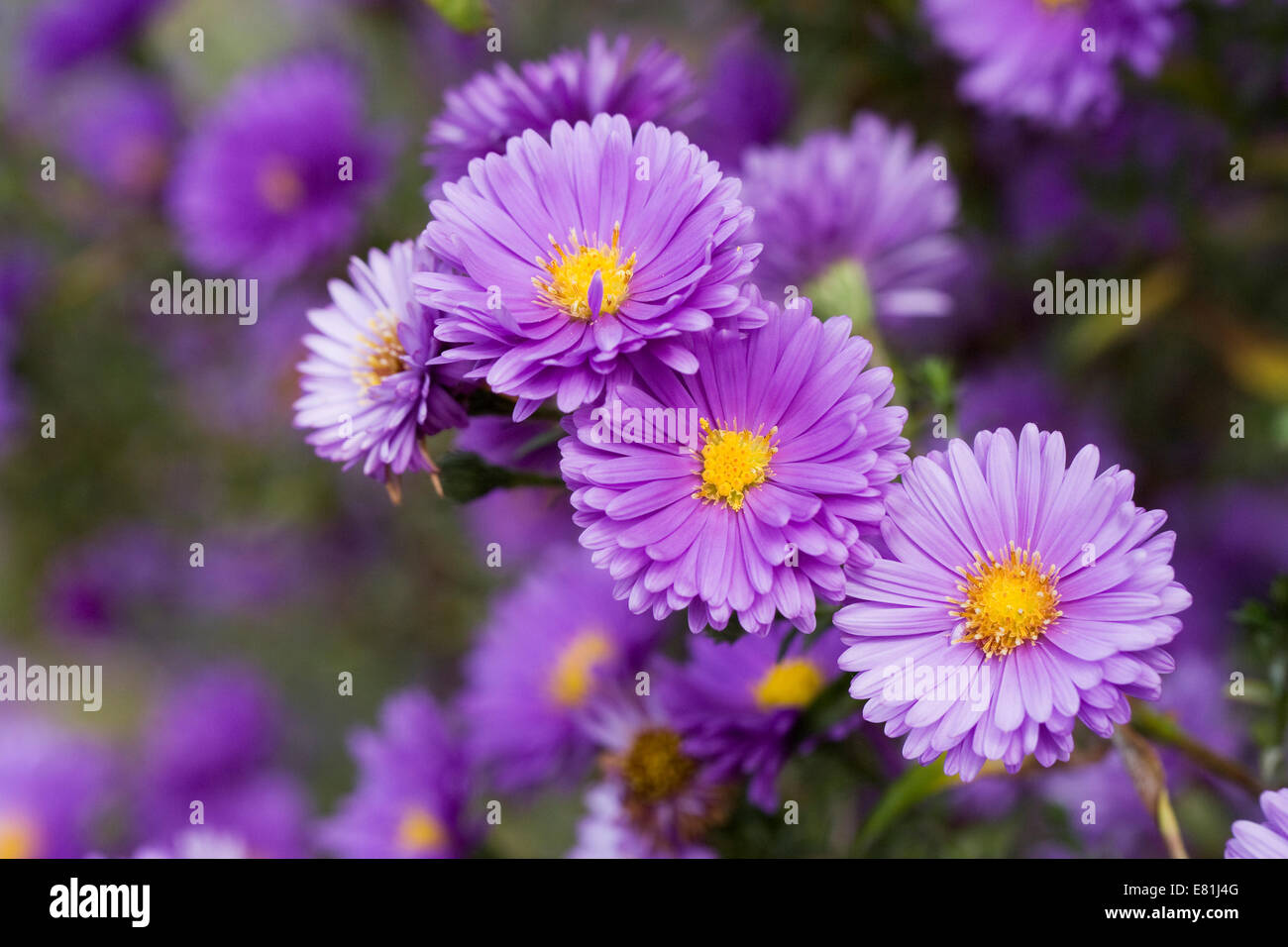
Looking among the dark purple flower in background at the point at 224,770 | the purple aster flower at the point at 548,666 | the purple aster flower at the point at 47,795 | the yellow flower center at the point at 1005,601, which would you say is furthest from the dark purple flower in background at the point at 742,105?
the purple aster flower at the point at 47,795

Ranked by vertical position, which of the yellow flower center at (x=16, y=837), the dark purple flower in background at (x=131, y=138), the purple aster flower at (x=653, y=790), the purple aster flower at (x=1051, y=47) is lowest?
the yellow flower center at (x=16, y=837)

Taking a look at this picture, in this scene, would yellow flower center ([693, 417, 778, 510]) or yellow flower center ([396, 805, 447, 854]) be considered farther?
yellow flower center ([396, 805, 447, 854])

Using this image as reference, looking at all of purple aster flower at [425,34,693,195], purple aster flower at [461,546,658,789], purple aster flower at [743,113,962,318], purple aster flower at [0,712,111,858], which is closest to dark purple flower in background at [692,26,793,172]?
purple aster flower at [743,113,962,318]

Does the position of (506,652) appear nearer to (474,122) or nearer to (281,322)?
(474,122)

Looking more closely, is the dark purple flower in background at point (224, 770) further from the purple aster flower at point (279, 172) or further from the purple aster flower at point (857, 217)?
the purple aster flower at point (857, 217)

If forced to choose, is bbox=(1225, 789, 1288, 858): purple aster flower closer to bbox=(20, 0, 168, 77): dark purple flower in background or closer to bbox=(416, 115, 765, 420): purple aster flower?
bbox=(416, 115, 765, 420): purple aster flower
